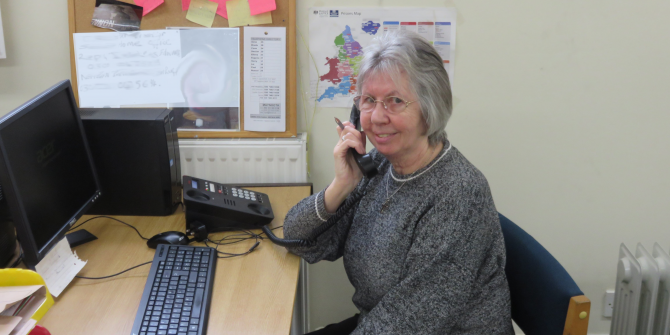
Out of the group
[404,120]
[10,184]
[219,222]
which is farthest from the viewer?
[219,222]

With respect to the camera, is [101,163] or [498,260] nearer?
[498,260]

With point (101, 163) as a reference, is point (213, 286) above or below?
below

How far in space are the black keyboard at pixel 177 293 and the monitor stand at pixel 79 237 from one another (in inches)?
10.4

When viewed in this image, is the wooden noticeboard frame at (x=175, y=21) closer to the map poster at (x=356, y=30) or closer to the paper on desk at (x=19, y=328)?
the map poster at (x=356, y=30)

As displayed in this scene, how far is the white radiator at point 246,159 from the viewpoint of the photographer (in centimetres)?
186

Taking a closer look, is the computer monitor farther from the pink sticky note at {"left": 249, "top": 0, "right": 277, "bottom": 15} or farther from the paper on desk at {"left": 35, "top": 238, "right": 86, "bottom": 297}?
the pink sticky note at {"left": 249, "top": 0, "right": 277, "bottom": 15}

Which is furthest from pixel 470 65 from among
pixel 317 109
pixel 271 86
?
pixel 271 86

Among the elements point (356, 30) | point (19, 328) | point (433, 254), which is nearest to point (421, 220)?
point (433, 254)

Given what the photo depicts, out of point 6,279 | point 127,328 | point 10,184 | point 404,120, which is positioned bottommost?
point 127,328

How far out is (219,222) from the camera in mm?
1521

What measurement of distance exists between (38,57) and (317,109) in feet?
3.36

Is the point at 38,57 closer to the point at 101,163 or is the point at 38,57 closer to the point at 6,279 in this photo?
the point at 101,163

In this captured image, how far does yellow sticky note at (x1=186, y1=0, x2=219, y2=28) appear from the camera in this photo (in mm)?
1803

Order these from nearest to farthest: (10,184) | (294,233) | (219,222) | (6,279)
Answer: (6,279)
(10,184)
(294,233)
(219,222)
